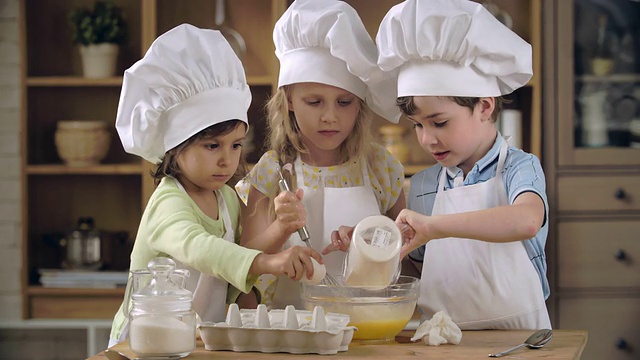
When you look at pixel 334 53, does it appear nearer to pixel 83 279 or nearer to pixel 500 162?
pixel 500 162

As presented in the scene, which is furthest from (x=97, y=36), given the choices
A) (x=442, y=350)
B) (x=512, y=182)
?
(x=442, y=350)

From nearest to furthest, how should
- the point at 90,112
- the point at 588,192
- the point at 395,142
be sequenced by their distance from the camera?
the point at 588,192 < the point at 395,142 < the point at 90,112

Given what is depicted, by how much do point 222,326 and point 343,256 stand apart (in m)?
0.44

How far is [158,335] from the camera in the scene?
3.89 ft

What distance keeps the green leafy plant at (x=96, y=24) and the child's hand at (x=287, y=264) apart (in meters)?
2.14

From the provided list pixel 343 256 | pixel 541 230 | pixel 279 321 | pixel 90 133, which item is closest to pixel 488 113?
pixel 541 230

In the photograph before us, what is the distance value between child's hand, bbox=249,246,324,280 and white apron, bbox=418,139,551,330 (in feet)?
1.07

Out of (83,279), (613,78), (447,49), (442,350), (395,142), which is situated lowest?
(83,279)

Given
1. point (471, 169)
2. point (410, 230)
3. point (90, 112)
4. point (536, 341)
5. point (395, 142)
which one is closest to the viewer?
point (536, 341)

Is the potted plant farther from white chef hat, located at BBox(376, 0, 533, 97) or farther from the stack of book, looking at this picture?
white chef hat, located at BBox(376, 0, 533, 97)

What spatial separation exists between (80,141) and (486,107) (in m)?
2.03

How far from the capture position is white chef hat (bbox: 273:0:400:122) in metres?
1.60

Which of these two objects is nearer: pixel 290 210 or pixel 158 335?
pixel 158 335

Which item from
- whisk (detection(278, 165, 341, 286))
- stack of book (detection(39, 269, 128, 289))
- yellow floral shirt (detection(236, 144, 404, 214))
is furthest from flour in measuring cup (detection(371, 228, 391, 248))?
stack of book (detection(39, 269, 128, 289))
